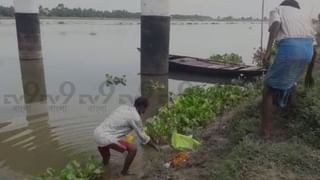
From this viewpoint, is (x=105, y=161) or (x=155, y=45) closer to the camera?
(x=105, y=161)

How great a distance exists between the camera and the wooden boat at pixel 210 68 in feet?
46.9

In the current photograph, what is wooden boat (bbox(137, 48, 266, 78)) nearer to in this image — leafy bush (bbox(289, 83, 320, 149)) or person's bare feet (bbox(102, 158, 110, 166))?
leafy bush (bbox(289, 83, 320, 149))

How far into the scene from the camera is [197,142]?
571 centimetres

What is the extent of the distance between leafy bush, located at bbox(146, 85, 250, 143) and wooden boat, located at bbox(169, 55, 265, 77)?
441 centimetres

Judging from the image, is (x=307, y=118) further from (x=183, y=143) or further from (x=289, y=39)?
(x=183, y=143)

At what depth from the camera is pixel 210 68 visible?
15594 millimetres

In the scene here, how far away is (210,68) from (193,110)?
784cm

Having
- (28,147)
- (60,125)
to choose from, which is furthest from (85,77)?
(28,147)

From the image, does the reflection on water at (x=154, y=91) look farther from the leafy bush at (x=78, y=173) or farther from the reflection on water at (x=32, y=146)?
the leafy bush at (x=78, y=173)

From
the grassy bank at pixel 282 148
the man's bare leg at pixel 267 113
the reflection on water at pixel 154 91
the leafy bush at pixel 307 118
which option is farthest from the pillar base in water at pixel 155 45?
the man's bare leg at pixel 267 113

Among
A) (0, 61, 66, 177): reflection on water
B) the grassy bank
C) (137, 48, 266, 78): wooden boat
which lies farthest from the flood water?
the grassy bank

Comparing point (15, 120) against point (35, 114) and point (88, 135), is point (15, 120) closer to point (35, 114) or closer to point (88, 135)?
point (35, 114)

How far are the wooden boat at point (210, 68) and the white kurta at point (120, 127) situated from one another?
868cm

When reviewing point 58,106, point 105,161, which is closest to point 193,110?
point 105,161
